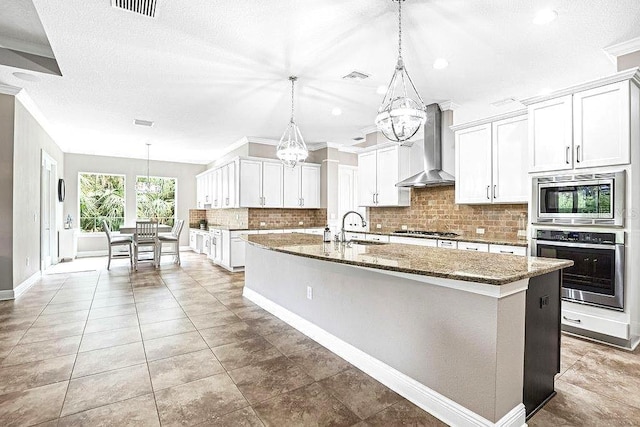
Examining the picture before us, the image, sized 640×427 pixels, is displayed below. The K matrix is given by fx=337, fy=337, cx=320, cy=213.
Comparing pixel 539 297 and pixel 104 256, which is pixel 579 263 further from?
pixel 104 256

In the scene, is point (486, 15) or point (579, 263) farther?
point (579, 263)

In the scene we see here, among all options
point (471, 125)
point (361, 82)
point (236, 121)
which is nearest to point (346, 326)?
point (361, 82)

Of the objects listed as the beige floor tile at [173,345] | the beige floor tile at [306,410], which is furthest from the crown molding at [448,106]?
the beige floor tile at [173,345]

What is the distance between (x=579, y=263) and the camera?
3.08 m

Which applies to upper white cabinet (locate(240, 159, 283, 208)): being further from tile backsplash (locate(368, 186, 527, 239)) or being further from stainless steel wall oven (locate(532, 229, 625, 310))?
stainless steel wall oven (locate(532, 229, 625, 310))

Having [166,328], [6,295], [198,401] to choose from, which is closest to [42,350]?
[166,328]

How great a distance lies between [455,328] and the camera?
1.85m

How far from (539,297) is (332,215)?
571 centimetres

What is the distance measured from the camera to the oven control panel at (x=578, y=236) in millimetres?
2902

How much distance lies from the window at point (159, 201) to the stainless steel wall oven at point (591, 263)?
8960 mm

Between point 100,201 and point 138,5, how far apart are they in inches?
308

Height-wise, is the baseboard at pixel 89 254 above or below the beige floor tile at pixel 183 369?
above

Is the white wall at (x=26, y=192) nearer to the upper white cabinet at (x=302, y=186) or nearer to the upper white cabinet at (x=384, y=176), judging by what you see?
the upper white cabinet at (x=302, y=186)

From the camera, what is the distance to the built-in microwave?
285cm
